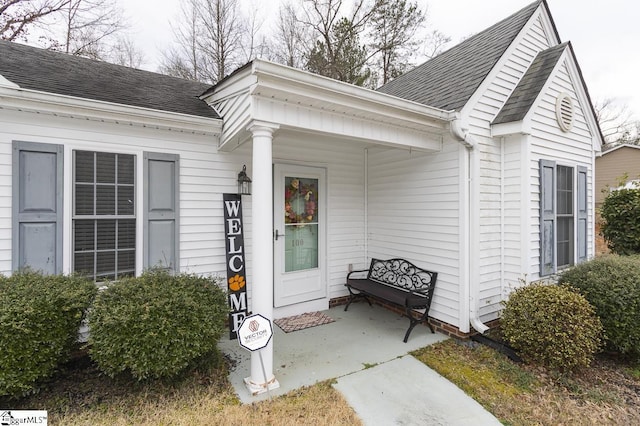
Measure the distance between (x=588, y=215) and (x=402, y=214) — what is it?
337cm

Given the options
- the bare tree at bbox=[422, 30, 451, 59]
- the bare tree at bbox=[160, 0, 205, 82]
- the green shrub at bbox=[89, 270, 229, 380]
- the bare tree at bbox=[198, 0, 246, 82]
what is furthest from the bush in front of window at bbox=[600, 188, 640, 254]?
the bare tree at bbox=[160, 0, 205, 82]

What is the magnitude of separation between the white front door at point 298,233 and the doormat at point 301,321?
9.2 inches

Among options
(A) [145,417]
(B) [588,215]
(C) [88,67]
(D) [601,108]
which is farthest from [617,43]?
(A) [145,417]

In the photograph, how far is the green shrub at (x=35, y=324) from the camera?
8.14ft

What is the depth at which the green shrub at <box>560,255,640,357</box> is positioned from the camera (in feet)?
11.6

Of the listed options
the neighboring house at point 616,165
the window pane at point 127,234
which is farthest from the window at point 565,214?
the neighboring house at point 616,165

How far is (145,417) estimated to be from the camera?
2.59 metres

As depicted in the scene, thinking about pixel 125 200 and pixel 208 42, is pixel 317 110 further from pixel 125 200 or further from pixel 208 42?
pixel 208 42

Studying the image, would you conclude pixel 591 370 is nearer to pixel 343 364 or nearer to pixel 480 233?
pixel 480 233

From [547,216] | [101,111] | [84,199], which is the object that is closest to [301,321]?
[84,199]

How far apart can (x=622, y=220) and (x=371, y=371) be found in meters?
6.11

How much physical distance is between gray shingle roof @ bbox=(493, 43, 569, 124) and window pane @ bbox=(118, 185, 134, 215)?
191 inches

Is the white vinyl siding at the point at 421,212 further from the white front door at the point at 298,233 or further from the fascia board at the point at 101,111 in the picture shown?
the fascia board at the point at 101,111

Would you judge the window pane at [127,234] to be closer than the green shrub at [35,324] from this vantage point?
No
